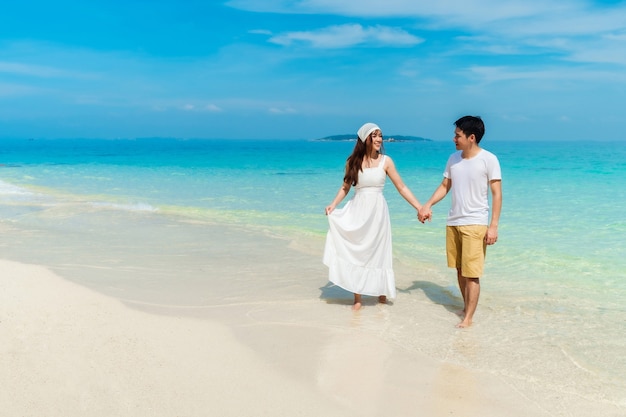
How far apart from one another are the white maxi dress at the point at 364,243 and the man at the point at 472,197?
0.83 metres

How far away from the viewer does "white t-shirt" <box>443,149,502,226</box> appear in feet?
18.2

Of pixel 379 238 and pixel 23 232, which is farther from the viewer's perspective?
pixel 23 232

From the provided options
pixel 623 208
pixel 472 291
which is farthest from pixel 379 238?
pixel 623 208

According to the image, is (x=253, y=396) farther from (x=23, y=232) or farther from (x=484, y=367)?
(x=23, y=232)

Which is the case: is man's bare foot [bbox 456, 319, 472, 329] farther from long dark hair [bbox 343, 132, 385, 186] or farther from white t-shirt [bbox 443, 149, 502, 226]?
long dark hair [bbox 343, 132, 385, 186]

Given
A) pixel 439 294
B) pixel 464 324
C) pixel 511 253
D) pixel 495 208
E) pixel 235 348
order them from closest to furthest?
1. pixel 235 348
2. pixel 495 208
3. pixel 464 324
4. pixel 439 294
5. pixel 511 253

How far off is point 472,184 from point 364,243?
4.55ft

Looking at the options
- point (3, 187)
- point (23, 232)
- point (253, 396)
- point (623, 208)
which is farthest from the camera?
point (3, 187)

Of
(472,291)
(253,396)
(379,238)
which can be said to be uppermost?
(379,238)

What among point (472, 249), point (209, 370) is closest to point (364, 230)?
A: point (472, 249)

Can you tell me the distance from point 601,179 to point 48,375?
2811 centimetres

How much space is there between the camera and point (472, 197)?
5598mm

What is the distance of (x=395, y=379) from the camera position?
4.39 m

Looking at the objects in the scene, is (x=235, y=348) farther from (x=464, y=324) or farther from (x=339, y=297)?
(x=464, y=324)
